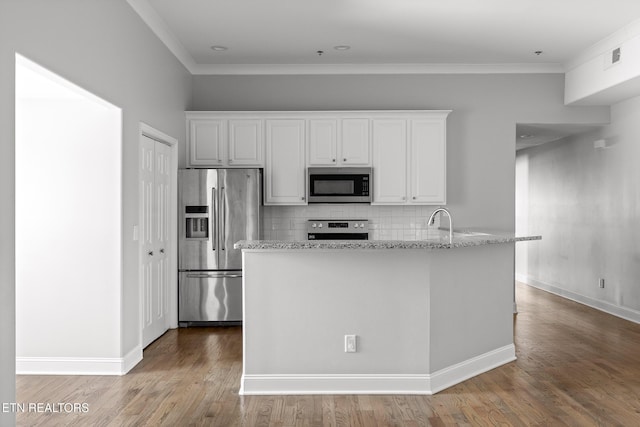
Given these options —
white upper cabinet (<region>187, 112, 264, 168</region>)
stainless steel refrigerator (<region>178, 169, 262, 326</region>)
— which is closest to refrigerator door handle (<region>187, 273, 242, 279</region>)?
stainless steel refrigerator (<region>178, 169, 262, 326</region>)

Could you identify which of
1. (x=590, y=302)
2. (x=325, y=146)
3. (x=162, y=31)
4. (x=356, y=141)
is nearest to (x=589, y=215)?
(x=590, y=302)

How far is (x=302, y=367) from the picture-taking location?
148 inches

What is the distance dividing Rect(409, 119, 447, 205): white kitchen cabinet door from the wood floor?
80.5 inches

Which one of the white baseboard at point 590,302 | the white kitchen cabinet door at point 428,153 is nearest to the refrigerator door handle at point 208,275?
the white kitchen cabinet door at point 428,153

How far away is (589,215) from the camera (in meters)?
7.37

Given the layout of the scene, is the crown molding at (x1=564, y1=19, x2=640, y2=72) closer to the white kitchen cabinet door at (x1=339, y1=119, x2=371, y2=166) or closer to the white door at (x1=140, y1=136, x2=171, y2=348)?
the white kitchen cabinet door at (x1=339, y1=119, x2=371, y2=166)

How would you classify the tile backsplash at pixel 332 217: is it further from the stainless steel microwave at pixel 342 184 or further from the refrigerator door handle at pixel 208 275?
the refrigerator door handle at pixel 208 275

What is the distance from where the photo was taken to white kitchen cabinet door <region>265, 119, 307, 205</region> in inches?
246

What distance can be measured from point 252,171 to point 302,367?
2.64 meters

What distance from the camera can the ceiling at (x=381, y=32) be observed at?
471 cm

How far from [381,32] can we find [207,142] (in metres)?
2.21

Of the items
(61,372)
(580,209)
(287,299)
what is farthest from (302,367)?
(580,209)

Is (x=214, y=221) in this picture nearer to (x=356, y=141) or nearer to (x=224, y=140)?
(x=224, y=140)

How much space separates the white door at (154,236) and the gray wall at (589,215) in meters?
4.97
